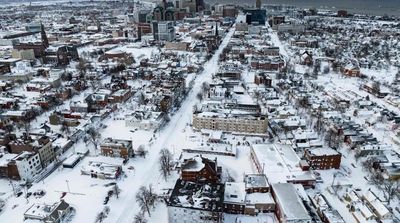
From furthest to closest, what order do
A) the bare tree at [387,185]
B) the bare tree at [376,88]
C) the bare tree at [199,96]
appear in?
the bare tree at [376,88] < the bare tree at [199,96] < the bare tree at [387,185]

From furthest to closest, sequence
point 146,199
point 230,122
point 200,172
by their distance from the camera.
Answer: point 230,122
point 200,172
point 146,199

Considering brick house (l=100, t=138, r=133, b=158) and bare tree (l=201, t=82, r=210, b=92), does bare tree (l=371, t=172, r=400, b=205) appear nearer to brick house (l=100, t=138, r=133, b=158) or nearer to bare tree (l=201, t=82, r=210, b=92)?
brick house (l=100, t=138, r=133, b=158)

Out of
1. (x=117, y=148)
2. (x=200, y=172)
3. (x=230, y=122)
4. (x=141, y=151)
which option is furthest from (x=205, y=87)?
(x=200, y=172)

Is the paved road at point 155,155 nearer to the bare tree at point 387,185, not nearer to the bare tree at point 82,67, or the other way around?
the bare tree at point 387,185

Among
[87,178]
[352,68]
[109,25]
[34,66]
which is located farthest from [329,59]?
[109,25]

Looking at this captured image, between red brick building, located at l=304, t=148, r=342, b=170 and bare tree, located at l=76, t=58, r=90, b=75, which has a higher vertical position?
bare tree, located at l=76, t=58, r=90, b=75

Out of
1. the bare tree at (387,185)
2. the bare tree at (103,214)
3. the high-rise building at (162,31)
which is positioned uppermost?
the high-rise building at (162,31)

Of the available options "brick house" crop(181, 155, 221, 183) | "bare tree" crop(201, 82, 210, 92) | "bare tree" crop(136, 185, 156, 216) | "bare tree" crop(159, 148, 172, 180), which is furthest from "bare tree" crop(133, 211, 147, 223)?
"bare tree" crop(201, 82, 210, 92)

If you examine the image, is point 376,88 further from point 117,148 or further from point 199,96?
point 117,148

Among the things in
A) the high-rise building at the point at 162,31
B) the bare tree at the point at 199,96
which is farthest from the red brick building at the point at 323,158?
the high-rise building at the point at 162,31

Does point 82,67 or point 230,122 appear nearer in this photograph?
point 230,122

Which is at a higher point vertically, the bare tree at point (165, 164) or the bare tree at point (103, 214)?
the bare tree at point (165, 164)
